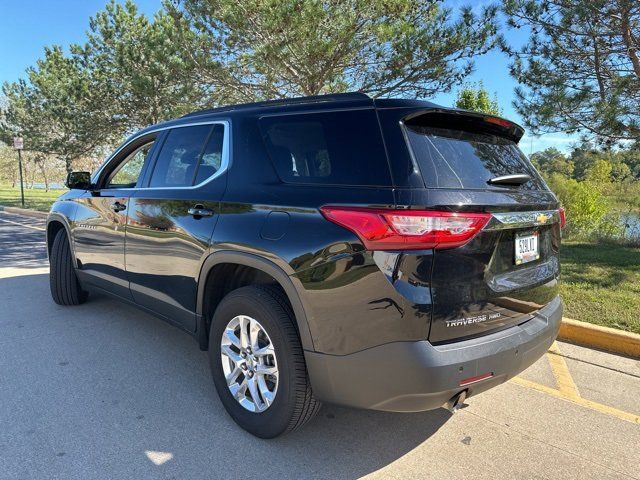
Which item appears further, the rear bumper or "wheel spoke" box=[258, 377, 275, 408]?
"wheel spoke" box=[258, 377, 275, 408]

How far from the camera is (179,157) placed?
3.49 metres

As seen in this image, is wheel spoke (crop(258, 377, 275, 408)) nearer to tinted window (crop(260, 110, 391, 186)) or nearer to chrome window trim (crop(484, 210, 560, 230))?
tinted window (crop(260, 110, 391, 186))

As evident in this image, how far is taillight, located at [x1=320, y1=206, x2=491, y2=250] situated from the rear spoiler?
537mm

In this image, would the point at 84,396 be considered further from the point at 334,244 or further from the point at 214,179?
the point at 334,244

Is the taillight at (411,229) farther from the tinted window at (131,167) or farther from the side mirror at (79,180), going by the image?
the side mirror at (79,180)

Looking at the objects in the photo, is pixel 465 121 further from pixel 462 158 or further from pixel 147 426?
pixel 147 426

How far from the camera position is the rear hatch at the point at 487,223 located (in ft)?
6.85

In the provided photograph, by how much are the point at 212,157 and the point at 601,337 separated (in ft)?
12.3

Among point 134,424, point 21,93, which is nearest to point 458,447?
point 134,424

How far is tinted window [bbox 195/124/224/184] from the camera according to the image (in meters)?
3.08

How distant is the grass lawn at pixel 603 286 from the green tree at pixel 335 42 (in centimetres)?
454

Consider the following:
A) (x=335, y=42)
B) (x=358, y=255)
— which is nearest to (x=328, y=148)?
(x=358, y=255)

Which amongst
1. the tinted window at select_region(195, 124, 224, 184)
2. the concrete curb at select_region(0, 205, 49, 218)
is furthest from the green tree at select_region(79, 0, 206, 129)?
the tinted window at select_region(195, 124, 224, 184)

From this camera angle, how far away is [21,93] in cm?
2486
